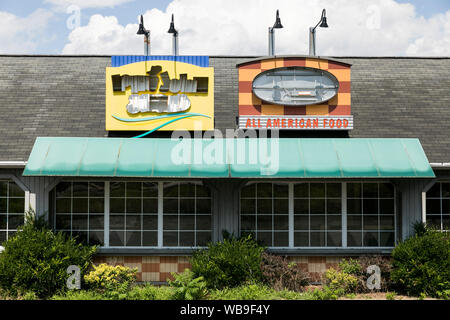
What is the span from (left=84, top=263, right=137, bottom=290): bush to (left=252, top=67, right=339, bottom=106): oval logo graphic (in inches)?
235

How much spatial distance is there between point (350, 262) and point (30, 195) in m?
8.46

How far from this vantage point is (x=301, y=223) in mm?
12117

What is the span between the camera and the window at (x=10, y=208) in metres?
12.1

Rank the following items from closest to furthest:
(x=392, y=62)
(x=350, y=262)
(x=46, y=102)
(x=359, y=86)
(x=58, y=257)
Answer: (x=58, y=257)
(x=350, y=262)
(x=46, y=102)
(x=359, y=86)
(x=392, y=62)

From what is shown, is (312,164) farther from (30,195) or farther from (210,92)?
(30,195)

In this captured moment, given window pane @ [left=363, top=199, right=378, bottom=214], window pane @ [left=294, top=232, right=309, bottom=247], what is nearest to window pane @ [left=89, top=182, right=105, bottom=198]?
window pane @ [left=294, top=232, right=309, bottom=247]

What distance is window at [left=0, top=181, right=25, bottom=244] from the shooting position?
12.1 m

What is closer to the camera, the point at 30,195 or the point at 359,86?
the point at 30,195

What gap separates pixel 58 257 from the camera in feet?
34.4

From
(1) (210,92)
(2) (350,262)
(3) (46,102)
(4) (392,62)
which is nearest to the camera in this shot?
(2) (350,262)

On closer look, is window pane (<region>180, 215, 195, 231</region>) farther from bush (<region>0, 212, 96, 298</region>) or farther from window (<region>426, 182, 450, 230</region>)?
window (<region>426, 182, 450, 230</region>)

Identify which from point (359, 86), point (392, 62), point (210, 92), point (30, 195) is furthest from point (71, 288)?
point (392, 62)

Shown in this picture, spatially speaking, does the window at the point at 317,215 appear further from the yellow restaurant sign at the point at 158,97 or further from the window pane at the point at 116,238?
the window pane at the point at 116,238

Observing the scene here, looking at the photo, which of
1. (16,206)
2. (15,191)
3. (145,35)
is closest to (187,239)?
(16,206)
